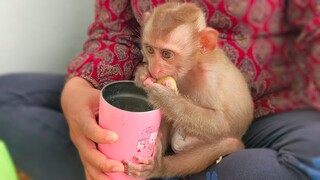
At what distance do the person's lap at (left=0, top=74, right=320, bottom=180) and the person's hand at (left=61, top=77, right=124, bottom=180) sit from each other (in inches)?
4.1

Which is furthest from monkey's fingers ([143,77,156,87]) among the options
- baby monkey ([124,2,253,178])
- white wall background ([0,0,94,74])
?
white wall background ([0,0,94,74])

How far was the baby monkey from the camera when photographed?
66cm

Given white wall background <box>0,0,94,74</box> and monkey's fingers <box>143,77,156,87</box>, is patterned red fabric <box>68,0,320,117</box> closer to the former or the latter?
monkey's fingers <box>143,77,156,87</box>

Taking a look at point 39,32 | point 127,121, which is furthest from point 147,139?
point 39,32

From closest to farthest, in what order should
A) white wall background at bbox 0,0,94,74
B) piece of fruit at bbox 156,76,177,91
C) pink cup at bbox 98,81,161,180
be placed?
pink cup at bbox 98,81,161,180 < piece of fruit at bbox 156,76,177,91 < white wall background at bbox 0,0,94,74

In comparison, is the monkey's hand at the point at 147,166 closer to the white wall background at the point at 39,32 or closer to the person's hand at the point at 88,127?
the person's hand at the point at 88,127

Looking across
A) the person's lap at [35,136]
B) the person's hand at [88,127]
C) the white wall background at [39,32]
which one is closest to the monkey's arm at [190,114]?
the person's hand at [88,127]

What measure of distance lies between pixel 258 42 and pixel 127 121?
1.30 feet

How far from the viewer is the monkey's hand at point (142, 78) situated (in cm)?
66

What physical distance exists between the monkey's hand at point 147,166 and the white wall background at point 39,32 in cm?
46

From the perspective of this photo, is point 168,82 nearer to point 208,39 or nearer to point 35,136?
point 208,39

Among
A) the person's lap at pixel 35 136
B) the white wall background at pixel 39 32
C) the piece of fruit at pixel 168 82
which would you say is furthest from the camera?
the white wall background at pixel 39 32

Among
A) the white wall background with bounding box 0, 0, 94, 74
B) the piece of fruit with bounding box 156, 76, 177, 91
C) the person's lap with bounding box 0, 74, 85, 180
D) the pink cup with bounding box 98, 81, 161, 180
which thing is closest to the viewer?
the pink cup with bounding box 98, 81, 161, 180

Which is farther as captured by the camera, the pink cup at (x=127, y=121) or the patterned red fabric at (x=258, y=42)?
A: the patterned red fabric at (x=258, y=42)
